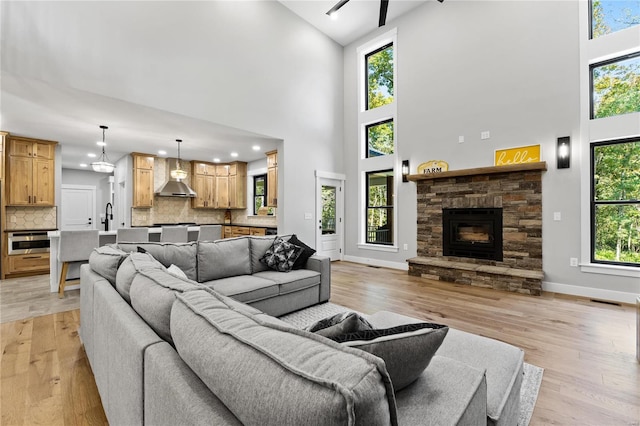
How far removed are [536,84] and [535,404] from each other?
458cm

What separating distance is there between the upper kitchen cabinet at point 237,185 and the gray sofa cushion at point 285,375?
7500 mm

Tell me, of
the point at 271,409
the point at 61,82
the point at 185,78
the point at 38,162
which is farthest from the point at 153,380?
the point at 38,162

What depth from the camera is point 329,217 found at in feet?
22.1

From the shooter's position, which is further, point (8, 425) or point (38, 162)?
point (38, 162)

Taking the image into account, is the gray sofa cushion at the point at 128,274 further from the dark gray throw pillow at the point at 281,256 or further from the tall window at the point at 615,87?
the tall window at the point at 615,87

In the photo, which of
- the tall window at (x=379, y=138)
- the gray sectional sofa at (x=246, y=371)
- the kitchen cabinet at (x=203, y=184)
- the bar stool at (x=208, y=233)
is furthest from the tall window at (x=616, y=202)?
the kitchen cabinet at (x=203, y=184)

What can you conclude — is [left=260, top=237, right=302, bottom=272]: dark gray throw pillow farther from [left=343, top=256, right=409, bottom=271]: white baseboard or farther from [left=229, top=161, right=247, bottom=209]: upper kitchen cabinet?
[left=229, top=161, right=247, bottom=209]: upper kitchen cabinet

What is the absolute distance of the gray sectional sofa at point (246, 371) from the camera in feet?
1.85

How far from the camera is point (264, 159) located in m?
7.56

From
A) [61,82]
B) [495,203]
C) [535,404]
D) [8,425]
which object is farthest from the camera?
[495,203]

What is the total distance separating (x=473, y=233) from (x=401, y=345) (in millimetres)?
4755

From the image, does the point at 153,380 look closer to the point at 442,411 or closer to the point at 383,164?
the point at 442,411

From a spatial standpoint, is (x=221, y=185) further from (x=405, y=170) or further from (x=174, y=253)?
(x=174, y=253)

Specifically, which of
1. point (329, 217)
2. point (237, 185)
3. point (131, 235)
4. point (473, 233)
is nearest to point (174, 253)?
point (131, 235)
